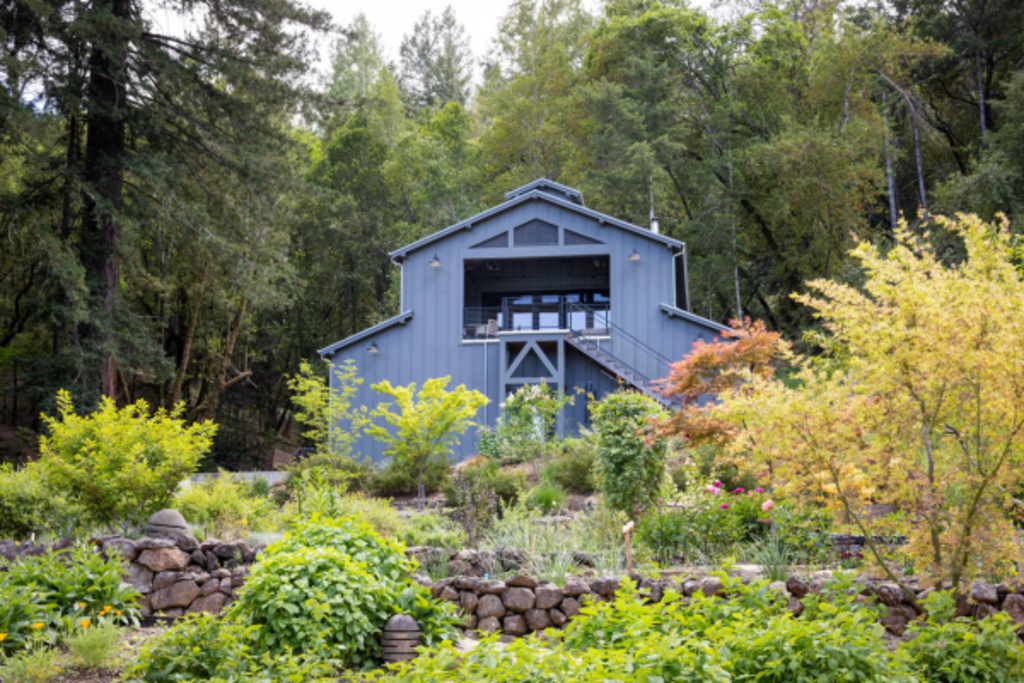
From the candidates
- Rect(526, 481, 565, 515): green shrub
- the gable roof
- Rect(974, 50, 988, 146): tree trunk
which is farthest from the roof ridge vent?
Rect(974, 50, 988, 146): tree trunk

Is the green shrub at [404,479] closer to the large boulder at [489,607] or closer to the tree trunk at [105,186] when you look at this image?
the tree trunk at [105,186]

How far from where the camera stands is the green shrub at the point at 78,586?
19.5 feet

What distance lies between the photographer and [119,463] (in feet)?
25.8

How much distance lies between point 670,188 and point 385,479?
1860 centimetres

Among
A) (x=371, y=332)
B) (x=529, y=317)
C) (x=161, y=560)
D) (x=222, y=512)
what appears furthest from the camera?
(x=529, y=317)

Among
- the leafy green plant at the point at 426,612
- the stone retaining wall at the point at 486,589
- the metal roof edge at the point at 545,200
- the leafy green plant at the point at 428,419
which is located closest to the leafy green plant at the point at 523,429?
the leafy green plant at the point at 428,419

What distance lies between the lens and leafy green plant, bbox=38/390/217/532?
7738 mm

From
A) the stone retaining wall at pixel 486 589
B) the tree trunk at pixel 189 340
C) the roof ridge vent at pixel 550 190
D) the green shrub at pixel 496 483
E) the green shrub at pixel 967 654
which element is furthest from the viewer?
the tree trunk at pixel 189 340

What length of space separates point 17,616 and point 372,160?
26841 mm

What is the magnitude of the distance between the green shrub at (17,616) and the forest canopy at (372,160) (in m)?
9.51

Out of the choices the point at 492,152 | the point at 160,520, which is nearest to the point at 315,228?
the point at 492,152

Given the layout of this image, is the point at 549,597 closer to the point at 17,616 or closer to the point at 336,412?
the point at 17,616

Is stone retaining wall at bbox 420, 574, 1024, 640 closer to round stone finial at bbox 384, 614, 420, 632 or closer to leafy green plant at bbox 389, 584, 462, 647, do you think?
leafy green plant at bbox 389, 584, 462, 647

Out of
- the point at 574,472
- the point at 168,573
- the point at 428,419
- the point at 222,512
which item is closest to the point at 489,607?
the point at 168,573
